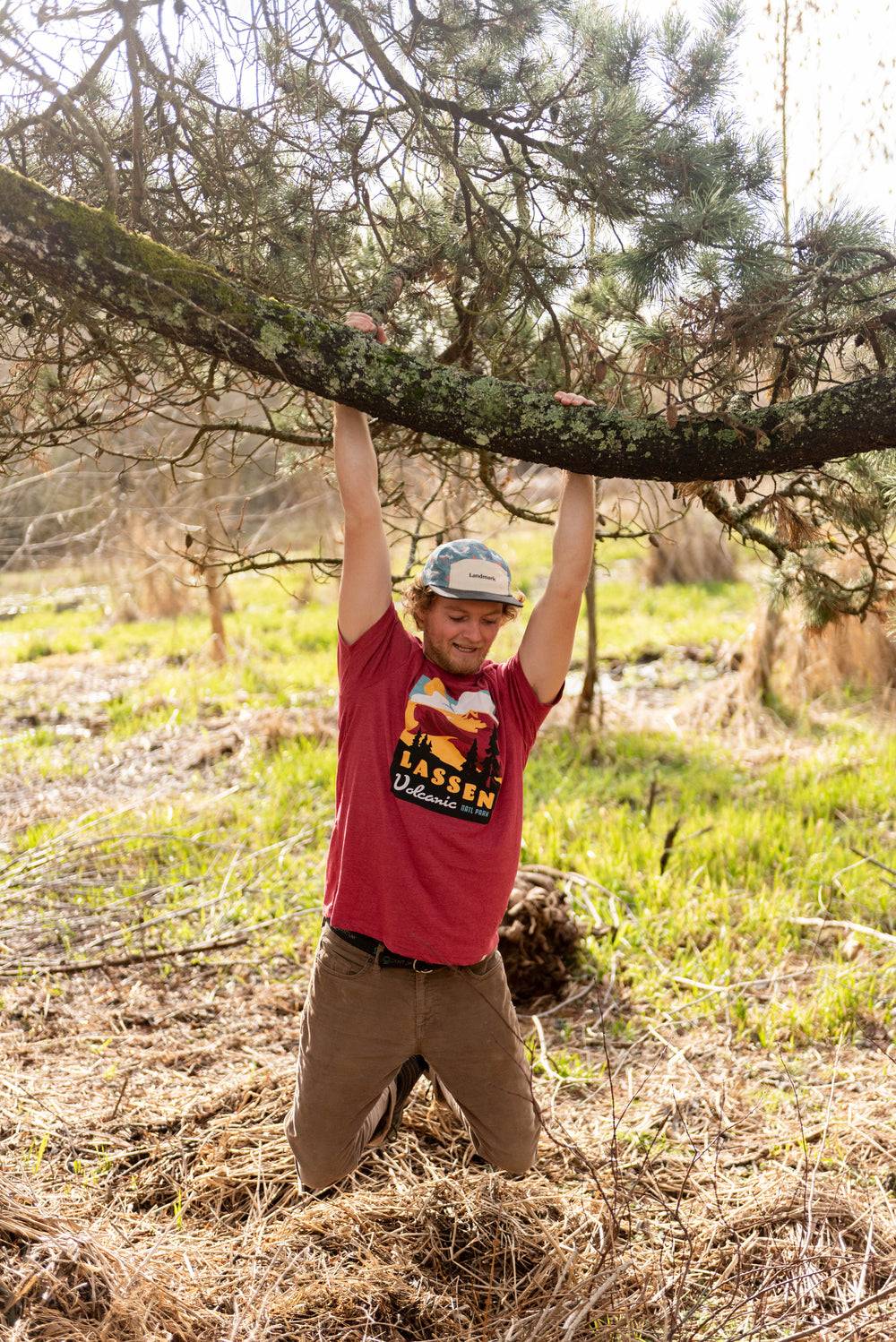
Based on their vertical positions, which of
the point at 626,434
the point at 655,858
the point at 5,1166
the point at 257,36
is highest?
the point at 257,36

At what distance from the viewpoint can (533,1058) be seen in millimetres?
3346

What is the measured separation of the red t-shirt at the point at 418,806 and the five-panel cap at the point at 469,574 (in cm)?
17

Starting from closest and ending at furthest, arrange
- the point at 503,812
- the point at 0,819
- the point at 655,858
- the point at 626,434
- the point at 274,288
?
the point at 626,434 → the point at 503,812 → the point at 274,288 → the point at 655,858 → the point at 0,819

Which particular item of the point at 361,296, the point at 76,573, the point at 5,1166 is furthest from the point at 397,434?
the point at 76,573

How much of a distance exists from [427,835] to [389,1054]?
63cm

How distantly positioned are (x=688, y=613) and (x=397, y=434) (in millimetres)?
8634

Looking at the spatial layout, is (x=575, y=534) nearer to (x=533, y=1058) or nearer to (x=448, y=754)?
(x=448, y=754)

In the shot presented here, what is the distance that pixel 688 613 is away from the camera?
37.2 feet

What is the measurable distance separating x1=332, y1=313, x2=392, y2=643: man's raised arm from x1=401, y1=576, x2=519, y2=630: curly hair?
177 millimetres

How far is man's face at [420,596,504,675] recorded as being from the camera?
8.06ft

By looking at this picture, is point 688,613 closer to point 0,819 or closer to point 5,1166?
point 0,819

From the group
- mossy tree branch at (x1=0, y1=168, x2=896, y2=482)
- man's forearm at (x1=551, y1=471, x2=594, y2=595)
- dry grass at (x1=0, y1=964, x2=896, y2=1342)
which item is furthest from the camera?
man's forearm at (x1=551, y1=471, x2=594, y2=595)

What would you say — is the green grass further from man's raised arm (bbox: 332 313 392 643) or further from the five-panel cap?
man's raised arm (bbox: 332 313 392 643)

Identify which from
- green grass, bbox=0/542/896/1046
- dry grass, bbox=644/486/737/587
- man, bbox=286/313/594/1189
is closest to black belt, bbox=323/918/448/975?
man, bbox=286/313/594/1189
